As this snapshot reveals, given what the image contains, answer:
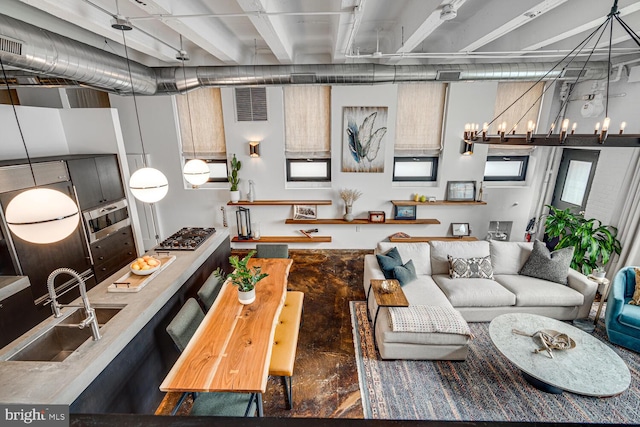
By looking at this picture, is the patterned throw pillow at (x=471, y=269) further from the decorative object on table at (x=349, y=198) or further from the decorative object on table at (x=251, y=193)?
the decorative object on table at (x=251, y=193)

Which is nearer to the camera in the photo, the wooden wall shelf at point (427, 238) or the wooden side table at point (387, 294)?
the wooden side table at point (387, 294)

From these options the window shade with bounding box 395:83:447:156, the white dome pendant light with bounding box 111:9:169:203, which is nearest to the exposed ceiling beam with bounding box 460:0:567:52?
the window shade with bounding box 395:83:447:156

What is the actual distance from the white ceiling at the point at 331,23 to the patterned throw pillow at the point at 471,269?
8.82 ft

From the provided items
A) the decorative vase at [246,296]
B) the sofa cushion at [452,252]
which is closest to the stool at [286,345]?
the decorative vase at [246,296]

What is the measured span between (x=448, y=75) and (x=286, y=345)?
418 cm

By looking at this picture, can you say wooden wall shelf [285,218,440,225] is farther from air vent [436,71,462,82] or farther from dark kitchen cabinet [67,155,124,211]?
dark kitchen cabinet [67,155,124,211]

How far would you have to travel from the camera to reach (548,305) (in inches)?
142

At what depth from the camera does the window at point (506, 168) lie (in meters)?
5.64

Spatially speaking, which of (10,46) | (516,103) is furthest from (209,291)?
(516,103)

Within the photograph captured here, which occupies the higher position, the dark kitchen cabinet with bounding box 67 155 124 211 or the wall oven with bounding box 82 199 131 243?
the dark kitchen cabinet with bounding box 67 155 124 211

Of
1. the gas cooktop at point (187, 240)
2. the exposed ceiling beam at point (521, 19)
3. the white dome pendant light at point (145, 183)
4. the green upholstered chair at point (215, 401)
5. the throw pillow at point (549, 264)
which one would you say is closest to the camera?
the green upholstered chair at point (215, 401)

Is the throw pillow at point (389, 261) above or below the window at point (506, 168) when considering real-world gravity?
below

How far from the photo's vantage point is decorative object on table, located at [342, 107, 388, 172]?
5.23 metres

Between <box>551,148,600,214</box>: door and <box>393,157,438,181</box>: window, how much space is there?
7.37ft
